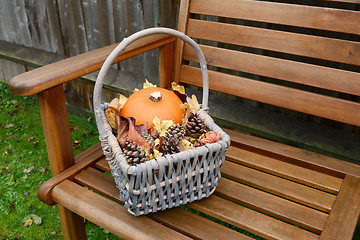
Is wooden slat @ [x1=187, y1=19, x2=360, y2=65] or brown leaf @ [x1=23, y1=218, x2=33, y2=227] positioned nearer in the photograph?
wooden slat @ [x1=187, y1=19, x2=360, y2=65]

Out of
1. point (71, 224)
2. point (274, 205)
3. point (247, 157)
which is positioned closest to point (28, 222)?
point (71, 224)

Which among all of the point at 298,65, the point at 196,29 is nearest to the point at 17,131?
the point at 196,29

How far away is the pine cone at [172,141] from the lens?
108cm

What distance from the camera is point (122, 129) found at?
112 centimetres

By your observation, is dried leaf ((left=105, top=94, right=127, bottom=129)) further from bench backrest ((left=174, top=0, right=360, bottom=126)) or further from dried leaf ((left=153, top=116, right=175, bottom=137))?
bench backrest ((left=174, top=0, right=360, bottom=126))

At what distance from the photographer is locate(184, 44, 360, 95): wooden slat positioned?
4.40 ft

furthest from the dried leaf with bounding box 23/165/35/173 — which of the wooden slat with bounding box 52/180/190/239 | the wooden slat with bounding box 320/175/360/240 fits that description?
the wooden slat with bounding box 320/175/360/240

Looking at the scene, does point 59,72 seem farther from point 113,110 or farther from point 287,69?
point 287,69

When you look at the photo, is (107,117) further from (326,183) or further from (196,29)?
(326,183)

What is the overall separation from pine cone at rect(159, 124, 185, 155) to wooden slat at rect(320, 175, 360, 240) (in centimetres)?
51

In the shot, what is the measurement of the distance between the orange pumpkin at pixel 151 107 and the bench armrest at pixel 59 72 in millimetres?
191

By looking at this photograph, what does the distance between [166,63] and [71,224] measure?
831mm

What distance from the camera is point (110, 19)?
2.46m

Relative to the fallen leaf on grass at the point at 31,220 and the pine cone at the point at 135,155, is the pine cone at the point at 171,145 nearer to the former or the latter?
the pine cone at the point at 135,155
